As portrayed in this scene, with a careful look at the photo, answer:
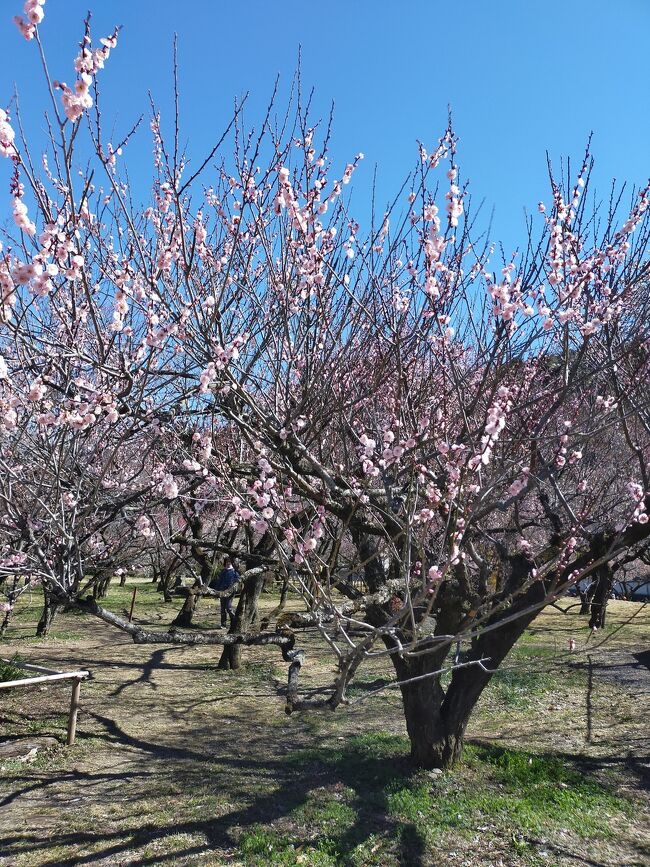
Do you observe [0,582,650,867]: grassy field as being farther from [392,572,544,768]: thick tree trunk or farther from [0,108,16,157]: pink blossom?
[0,108,16,157]: pink blossom

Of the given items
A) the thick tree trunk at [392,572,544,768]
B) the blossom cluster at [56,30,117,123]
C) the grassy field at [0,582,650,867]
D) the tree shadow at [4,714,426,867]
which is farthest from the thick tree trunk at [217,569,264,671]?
the blossom cluster at [56,30,117,123]

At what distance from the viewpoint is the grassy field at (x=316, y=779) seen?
206 inches

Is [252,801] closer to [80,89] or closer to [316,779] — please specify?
[316,779]

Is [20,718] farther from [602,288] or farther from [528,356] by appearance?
[602,288]

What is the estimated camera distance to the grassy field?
206 inches

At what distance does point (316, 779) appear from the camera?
21.6 feet

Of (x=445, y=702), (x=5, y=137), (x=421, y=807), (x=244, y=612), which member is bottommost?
(x=421, y=807)

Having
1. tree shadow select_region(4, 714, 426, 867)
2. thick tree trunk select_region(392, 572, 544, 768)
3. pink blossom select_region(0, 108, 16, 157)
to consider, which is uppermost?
pink blossom select_region(0, 108, 16, 157)

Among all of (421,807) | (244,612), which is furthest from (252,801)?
(244,612)

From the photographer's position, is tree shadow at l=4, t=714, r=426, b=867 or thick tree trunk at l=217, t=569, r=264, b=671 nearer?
tree shadow at l=4, t=714, r=426, b=867

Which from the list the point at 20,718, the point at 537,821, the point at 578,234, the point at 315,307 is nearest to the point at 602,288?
the point at 578,234

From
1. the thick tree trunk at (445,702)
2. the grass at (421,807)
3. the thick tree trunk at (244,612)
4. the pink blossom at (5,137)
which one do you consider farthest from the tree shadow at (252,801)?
the pink blossom at (5,137)

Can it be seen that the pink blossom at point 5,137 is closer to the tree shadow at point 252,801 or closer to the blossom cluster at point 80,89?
the blossom cluster at point 80,89

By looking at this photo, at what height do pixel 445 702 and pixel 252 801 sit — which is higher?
pixel 445 702
